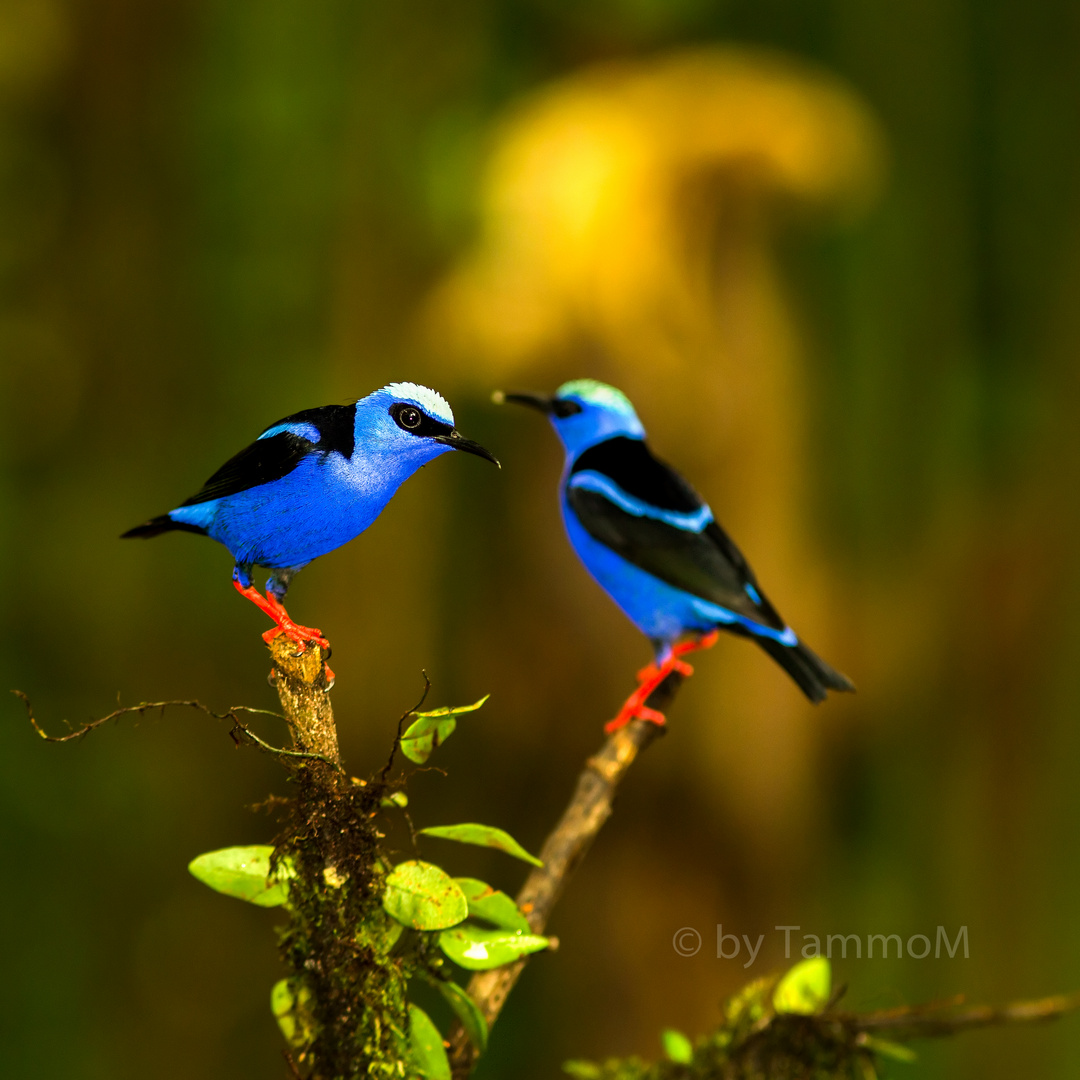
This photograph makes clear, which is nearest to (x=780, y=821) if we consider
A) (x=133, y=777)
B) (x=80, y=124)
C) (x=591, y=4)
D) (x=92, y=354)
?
(x=133, y=777)

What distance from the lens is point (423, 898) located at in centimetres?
126

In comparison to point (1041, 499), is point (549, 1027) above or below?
below

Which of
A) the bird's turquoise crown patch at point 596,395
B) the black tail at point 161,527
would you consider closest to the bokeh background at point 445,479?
the bird's turquoise crown patch at point 596,395

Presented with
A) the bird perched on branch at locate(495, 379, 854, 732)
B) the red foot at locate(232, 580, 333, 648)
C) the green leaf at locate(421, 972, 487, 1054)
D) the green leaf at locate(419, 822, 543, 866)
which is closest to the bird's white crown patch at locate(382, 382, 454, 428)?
the red foot at locate(232, 580, 333, 648)

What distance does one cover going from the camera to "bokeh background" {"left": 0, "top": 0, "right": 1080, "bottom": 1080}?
561 centimetres

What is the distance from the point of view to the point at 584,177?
4117 mm

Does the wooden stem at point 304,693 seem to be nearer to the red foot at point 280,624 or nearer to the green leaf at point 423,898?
the red foot at point 280,624

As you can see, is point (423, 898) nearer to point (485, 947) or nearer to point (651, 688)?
point (485, 947)

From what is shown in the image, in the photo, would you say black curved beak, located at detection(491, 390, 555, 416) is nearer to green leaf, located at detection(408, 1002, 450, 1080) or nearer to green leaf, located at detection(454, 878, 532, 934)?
green leaf, located at detection(454, 878, 532, 934)

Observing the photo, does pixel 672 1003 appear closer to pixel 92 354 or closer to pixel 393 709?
pixel 393 709

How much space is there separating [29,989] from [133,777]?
118 cm

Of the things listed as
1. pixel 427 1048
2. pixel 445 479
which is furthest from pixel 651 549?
pixel 445 479

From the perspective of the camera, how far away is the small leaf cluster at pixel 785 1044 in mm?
1710

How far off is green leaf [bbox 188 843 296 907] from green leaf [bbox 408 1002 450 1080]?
0.72 feet
